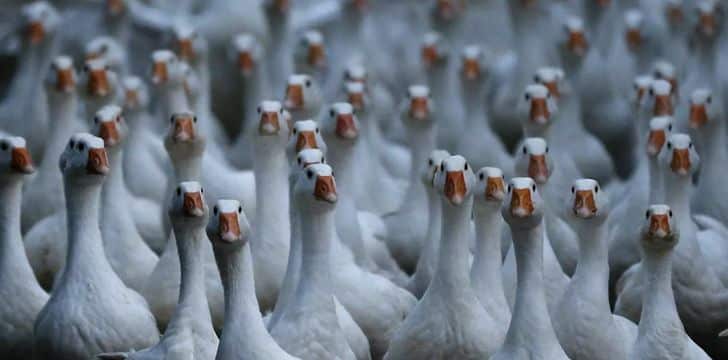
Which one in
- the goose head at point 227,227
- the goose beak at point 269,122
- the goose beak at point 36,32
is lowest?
the goose head at point 227,227

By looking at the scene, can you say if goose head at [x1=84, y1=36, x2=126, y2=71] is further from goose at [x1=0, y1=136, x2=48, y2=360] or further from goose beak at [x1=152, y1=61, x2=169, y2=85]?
goose at [x1=0, y1=136, x2=48, y2=360]

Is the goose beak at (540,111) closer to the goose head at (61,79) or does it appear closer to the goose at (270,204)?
the goose at (270,204)

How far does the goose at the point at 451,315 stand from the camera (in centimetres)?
1167

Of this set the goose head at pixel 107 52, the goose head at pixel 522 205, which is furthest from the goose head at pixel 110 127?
the goose head at pixel 522 205

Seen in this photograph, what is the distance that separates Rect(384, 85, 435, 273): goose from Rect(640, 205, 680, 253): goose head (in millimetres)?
2412

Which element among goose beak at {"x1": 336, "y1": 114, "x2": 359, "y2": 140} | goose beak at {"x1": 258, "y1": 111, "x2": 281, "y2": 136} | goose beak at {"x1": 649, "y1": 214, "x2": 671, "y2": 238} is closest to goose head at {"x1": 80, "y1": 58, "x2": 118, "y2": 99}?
goose beak at {"x1": 258, "y1": 111, "x2": 281, "y2": 136}

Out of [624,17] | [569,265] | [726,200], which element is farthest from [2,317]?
[624,17]

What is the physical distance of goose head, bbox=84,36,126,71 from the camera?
1580 centimetres

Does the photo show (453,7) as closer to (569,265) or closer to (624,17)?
(624,17)

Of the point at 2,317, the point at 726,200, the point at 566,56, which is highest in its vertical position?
the point at 566,56

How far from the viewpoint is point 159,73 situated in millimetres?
14867

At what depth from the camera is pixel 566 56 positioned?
51.8ft

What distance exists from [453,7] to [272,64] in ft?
4.94

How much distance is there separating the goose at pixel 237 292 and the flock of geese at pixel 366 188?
0.01m
